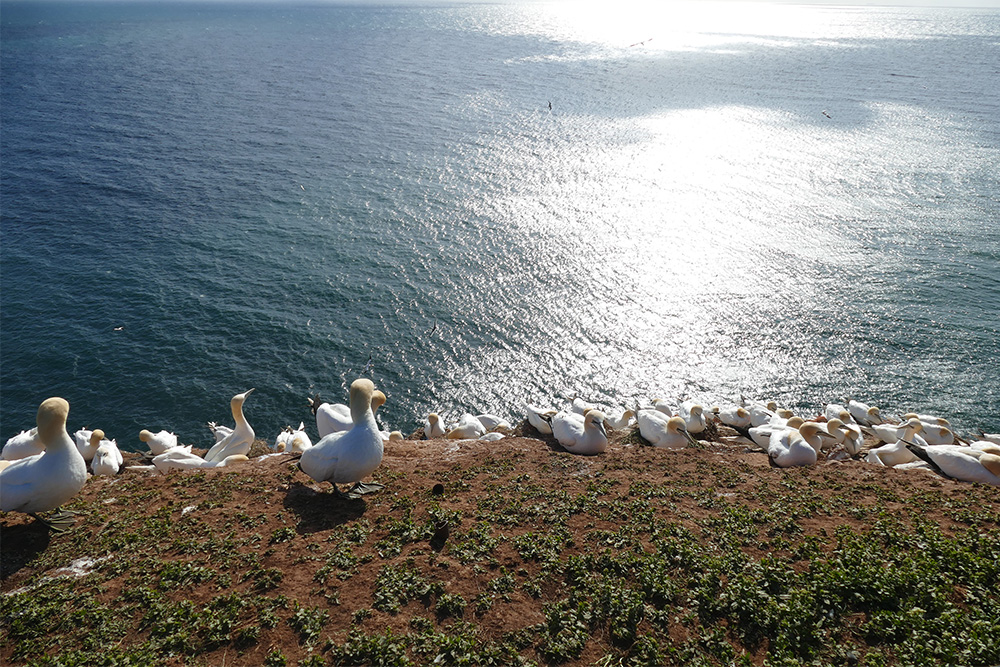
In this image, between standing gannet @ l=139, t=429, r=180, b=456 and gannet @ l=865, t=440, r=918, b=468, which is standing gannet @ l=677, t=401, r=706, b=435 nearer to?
gannet @ l=865, t=440, r=918, b=468

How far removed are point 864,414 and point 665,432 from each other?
408 inches

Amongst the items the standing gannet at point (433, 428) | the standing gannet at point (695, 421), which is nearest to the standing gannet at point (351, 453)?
the standing gannet at point (433, 428)

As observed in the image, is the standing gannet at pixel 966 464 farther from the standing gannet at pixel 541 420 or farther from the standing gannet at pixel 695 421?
the standing gannet at pixel 541 420

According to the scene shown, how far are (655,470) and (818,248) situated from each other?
3308cm

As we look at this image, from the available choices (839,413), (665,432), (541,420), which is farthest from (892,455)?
(541,420)

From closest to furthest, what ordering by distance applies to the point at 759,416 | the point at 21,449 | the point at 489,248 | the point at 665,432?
the point at 21,449 < the point at 665,432 < the point at 759,416 < the point at 489,248

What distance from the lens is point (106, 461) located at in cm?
1791

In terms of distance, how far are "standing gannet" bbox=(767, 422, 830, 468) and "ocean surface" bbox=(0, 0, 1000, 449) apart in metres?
10.6

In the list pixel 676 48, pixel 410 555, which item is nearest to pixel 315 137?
pixel 410 555

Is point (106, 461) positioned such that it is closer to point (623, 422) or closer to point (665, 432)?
point (623, 422)

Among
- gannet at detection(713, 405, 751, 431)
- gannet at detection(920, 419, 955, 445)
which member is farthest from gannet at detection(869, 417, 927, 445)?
gannet at detection(713, 405, 751, 431)

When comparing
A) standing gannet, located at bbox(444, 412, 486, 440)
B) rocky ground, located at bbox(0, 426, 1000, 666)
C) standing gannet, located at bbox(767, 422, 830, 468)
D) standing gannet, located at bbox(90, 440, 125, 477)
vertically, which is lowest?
standing gannet, located at bbox(444, 412, 486, 440)

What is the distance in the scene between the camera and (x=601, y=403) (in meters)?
28.8

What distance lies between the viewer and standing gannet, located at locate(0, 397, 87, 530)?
1103cm
